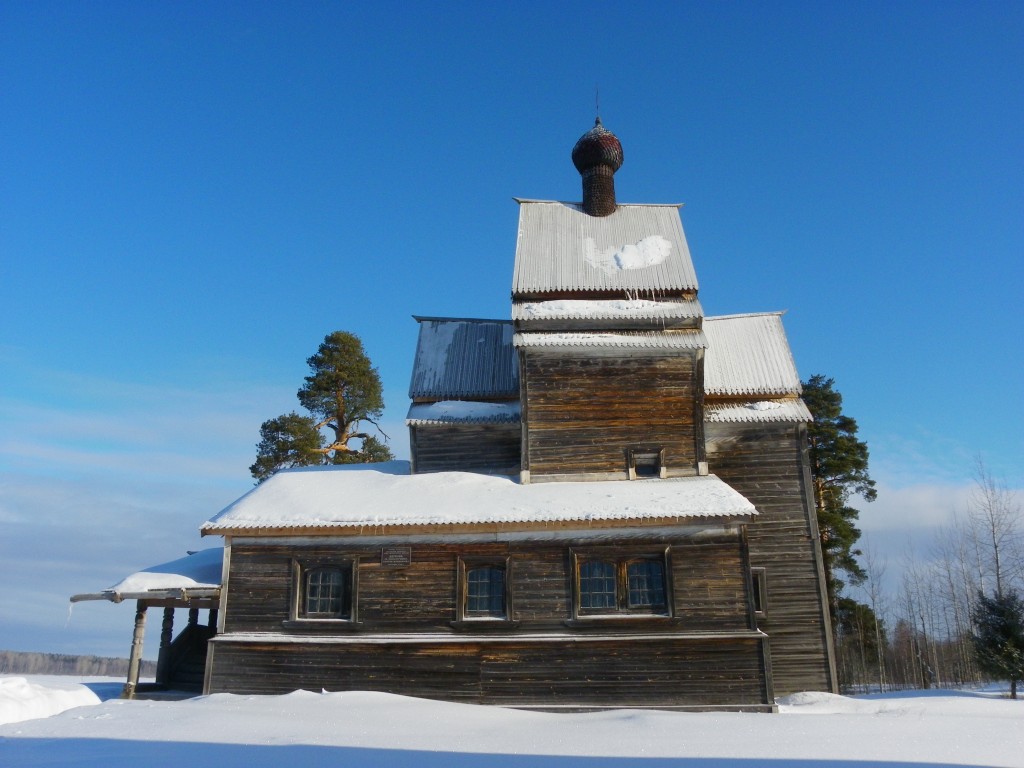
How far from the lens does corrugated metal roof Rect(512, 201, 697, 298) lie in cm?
2058

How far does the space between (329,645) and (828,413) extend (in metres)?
Answer: 24.0

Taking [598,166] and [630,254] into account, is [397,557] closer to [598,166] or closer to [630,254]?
[630,254]

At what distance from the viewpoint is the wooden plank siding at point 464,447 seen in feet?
66.2

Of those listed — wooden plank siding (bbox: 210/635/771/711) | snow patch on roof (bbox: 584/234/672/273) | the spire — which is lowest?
wooden plank siding (bbox: 210/635/771/711)

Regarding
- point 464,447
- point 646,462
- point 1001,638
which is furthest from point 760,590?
point 464,447

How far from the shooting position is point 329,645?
16469 mm

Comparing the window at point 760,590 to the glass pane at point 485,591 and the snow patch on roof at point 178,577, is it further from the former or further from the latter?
the snow patch on roof at point 178,577

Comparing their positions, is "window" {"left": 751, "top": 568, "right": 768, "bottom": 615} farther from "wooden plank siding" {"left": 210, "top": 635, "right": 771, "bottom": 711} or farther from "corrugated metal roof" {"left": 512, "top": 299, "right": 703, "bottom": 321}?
"corrugated metal roof" {"left": 512, "top": 299, "right": 703, "bottom": 321}

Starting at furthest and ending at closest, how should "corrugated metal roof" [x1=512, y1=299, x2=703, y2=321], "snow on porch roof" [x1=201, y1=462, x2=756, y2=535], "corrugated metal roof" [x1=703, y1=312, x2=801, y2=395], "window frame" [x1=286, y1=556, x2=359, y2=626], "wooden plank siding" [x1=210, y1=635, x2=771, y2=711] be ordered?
"corrugated metal roof" [x1=703, y1=312, x2=801, y2=395] < "corrugated metal roof" [x1=512, y1=299, x2=703, y2=321] < "window frame" [x1=286, y1=556, x2=359, y2=626] < "snow on porch roof" [x1=201, y1=462, x2=756, y2=535] < "wooden plank siding" [x1=210, y1=635, x2=771, y2=711]

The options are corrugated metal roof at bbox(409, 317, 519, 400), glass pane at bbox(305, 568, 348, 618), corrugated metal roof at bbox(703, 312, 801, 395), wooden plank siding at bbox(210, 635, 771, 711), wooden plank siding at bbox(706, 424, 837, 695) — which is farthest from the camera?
corrugated metal roof at bbox(409, 317, 519, 400)

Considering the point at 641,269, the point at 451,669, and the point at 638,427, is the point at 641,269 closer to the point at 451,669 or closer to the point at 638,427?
the point at 638,427

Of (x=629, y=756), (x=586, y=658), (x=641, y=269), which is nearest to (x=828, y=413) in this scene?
(x=641, y=269)

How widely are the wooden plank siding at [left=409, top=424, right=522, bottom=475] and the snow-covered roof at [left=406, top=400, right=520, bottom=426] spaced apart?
14cm

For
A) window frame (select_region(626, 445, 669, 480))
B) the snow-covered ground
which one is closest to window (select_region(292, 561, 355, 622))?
the snow-covered ground
